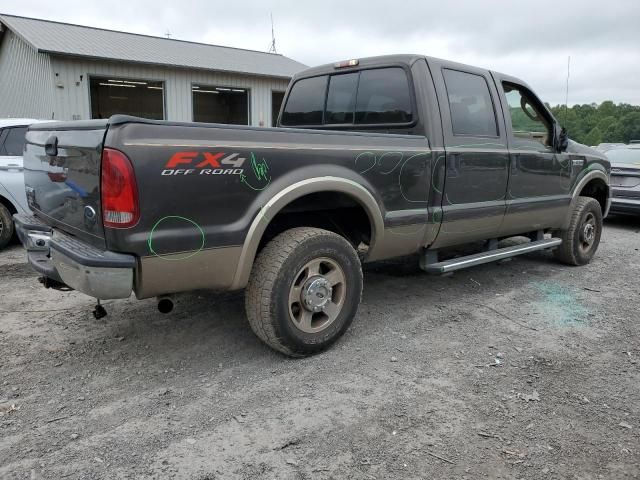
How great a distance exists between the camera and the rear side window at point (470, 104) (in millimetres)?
4340

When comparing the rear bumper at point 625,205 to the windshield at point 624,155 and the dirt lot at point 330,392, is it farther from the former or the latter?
the dirt lot at point 330,392

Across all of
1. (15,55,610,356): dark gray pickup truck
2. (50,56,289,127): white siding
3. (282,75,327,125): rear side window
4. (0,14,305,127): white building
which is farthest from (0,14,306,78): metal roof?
(15,55,610,356): dark gray pickup truck

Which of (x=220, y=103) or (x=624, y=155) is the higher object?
(x=220, y=103)

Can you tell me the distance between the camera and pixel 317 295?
3.43m

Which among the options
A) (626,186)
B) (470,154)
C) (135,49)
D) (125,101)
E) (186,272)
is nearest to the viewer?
(186,272)

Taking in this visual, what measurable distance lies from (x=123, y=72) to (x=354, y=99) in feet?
33.9

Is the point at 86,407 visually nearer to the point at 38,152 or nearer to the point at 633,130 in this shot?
the point at 38,152

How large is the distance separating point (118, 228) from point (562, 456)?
7.98 ft

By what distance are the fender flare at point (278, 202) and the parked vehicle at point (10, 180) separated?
438 cm

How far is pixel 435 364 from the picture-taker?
3469 millimetres

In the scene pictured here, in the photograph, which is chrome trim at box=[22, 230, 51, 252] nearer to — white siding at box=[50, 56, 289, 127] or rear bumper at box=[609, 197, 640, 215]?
rear bumper at box=[609, 197, 640, 215]

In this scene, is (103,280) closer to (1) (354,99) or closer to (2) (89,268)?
(2) (89,268)

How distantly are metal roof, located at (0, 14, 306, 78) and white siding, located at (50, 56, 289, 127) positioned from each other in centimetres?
25

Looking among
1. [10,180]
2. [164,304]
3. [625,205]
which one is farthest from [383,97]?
[625,205]
